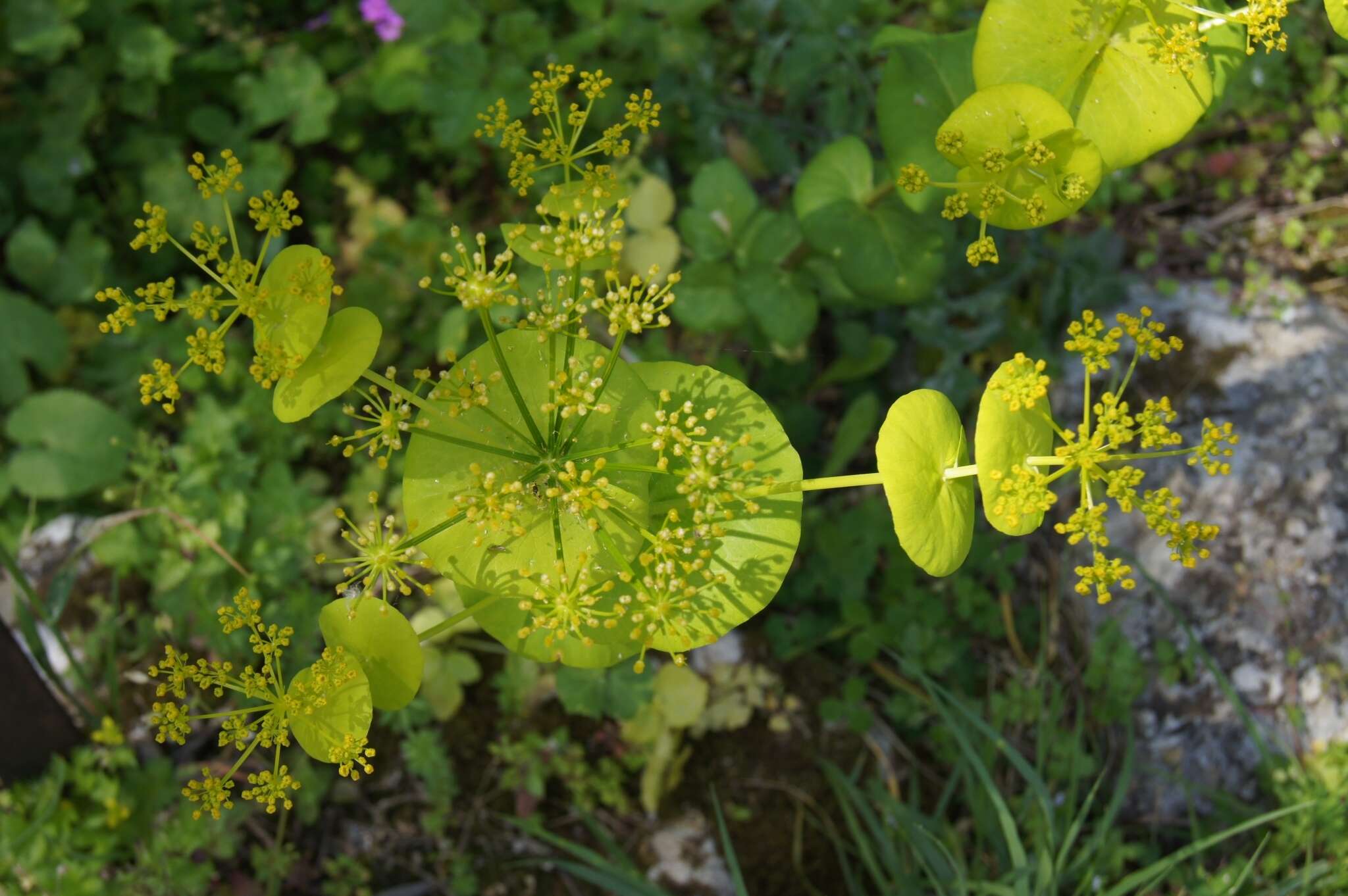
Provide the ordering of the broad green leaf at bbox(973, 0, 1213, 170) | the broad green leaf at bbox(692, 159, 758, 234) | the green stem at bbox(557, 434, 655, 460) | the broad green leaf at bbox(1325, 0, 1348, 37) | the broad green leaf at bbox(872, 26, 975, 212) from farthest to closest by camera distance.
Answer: the broad green leaf at bbox(692, 159, 758, 234), the broad green leaf at bbox(872, 26, 975, 212), the broad green leaf at bbox(973, 0, 1213, 170), the broad green leaf at bbox(1325, 0, 1348, 37), the green stem at bbox(557, 434, 655, 460)

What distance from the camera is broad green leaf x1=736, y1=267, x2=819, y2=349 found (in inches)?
118

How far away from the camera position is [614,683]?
3.00m

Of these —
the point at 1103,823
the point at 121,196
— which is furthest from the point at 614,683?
the point at 121,196

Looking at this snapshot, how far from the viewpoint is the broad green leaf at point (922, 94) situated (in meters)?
2.45

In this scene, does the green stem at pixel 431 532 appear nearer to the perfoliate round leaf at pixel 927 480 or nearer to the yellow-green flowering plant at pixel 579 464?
the yellow-green flowering plant at pixel 579 464

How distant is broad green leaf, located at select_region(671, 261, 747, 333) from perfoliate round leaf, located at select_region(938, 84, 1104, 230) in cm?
104

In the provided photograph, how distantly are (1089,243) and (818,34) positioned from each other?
1.37 meters

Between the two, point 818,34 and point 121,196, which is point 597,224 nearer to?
point 818,34

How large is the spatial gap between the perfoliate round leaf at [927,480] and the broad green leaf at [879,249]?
85cm

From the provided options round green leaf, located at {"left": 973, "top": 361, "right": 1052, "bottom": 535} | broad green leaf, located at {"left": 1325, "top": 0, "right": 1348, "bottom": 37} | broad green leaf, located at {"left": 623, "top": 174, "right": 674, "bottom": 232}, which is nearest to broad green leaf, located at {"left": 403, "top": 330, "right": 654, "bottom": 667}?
round green leaf, located at {"left": 973, "top": 361, "right": 1052, "bottom": 535}

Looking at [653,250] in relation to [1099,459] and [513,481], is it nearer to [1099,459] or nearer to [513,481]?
[513,481]

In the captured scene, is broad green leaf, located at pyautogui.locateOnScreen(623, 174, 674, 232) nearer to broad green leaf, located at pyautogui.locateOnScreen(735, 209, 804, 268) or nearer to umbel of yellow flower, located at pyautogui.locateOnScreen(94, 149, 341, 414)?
broad green leaf, located at pyautogui.locateOnScreen(735, 209, 804, 268)

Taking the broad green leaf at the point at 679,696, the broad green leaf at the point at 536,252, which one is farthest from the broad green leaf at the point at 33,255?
the broad green leaf at the point at 679,696

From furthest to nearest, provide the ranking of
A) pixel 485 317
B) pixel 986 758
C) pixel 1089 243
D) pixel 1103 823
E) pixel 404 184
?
1. pixel 404 184
2. pixel 1089 243
3. pixel 986 758
4. pixel 1103 823
5. pixel 485 317
